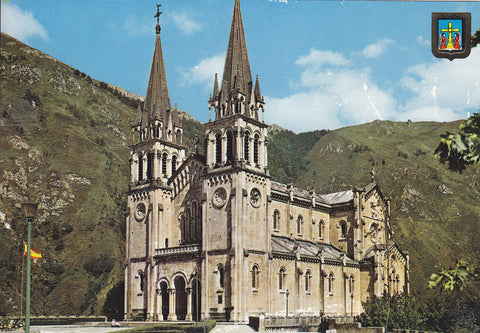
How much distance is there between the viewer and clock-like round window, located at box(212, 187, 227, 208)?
5734 cm

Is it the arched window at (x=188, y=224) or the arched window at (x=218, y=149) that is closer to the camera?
the arched window at (x=218, y=149)

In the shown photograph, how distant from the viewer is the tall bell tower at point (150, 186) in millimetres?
64312

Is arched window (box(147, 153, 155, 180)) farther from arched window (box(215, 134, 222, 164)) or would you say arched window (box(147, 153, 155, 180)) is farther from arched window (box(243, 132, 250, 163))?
arched window (box(243, 132, 250, 163))

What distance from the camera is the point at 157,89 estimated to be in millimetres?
68312

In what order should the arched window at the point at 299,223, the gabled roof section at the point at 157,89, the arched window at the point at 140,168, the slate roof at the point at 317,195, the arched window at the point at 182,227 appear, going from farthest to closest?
the arched window at the point at 299,223 → the slate roof at the point at 317,195 → the arched window at the point at 140,168 → the gabled roof section at the point at 157,89 → the arched window at the point at 182,227

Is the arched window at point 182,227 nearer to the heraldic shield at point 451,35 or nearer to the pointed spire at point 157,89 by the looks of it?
the pointed spire at point 157,89

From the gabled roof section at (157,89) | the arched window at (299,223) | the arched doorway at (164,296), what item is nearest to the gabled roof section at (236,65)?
the gabled roof section at (157,89)

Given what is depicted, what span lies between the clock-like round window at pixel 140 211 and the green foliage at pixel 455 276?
5295 cm

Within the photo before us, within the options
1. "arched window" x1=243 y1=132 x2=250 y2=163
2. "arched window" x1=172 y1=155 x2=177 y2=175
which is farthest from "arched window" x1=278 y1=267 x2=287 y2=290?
"arched window" x1=172 y1=155 x2=177 y2=175

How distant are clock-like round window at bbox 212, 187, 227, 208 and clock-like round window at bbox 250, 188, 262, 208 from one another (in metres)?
2.49

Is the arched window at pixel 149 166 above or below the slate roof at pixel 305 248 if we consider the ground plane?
above

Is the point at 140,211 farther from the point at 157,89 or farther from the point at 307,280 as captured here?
the point at 307,280

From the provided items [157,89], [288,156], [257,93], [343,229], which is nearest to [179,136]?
[157,89]

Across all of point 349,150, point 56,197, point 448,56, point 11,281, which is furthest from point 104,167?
point 448,56
